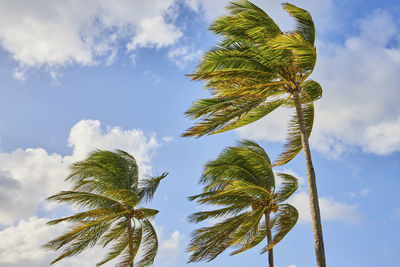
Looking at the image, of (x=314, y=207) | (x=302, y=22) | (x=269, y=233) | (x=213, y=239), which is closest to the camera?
(x=314, y=207)

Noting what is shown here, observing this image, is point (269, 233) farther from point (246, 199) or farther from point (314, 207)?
point (314, 207)

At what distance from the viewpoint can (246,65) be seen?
14.2 m

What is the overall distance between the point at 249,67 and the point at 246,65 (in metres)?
0.12

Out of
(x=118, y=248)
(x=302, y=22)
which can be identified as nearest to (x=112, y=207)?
(x=118, y=248)

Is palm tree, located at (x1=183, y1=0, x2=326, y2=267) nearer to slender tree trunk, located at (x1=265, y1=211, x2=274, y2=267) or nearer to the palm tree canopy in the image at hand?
the palm tree canopy

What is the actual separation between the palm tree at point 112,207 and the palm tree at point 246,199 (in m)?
3.26

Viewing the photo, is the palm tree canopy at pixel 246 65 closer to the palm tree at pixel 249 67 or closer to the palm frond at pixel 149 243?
the palm tree at pixel 249 67

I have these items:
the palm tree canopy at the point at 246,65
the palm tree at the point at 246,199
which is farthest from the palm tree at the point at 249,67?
the palm tree at the point at 246,199

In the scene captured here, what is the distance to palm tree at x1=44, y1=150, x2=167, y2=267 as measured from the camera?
60.9 ft

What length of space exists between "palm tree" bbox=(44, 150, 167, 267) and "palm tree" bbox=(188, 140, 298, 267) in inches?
128

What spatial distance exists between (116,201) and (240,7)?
10.7 m

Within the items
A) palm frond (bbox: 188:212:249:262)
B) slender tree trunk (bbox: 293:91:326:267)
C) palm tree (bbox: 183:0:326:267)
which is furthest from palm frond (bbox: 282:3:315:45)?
palm frond (bbox: 188:212:249:262)

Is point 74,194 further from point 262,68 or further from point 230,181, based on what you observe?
point 262,68

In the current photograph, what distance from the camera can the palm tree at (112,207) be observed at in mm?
18562
